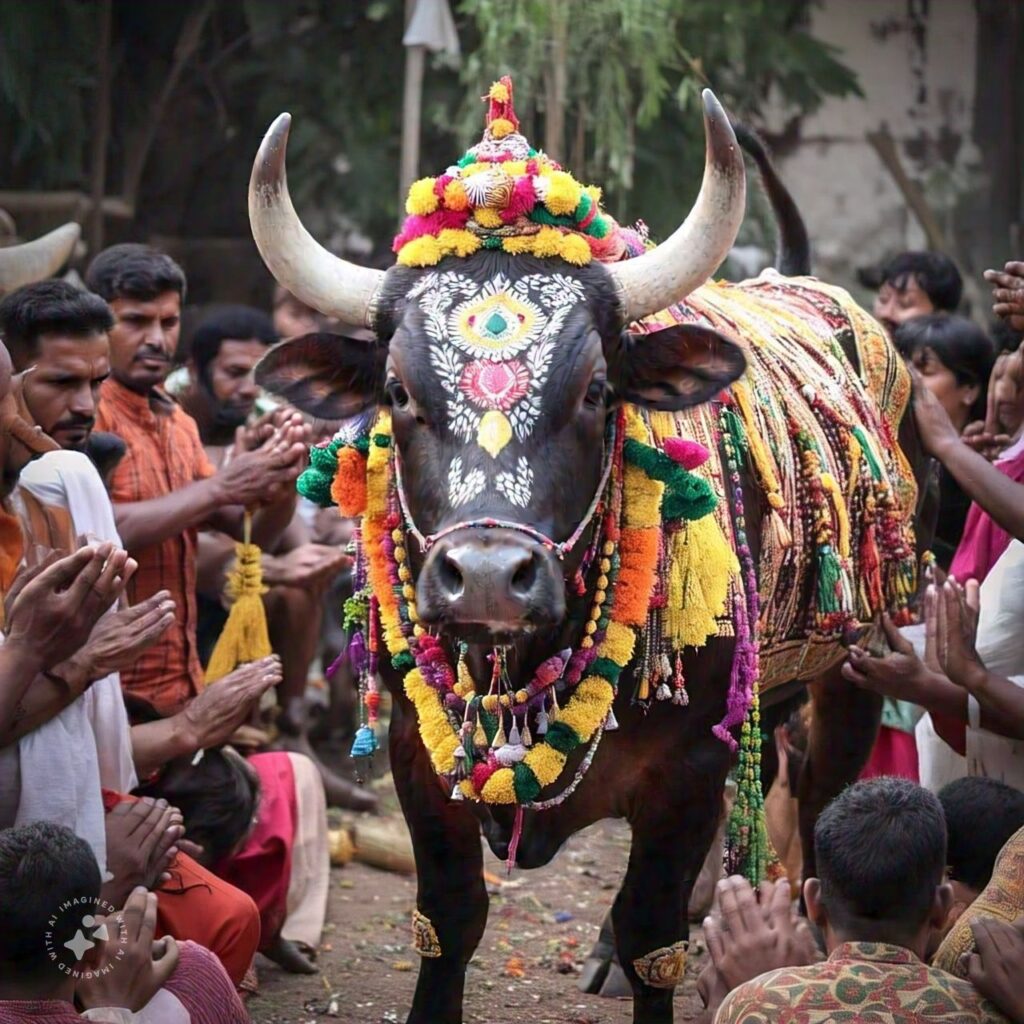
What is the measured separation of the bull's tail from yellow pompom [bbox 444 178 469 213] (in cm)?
209

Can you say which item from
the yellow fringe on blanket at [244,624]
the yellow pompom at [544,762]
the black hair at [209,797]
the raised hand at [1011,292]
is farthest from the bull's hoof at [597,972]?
the raised hand at [1011,292]

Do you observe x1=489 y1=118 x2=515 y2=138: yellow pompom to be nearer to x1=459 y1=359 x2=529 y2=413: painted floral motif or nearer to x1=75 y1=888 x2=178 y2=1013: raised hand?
x1=459 y1=359 x2=529 y2=413: painted floral motif

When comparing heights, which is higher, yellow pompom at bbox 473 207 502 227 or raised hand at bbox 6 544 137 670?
yellow pompom at bbox 473 207 502 227

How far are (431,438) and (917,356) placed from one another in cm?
320

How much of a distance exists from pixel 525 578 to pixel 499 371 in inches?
20.1

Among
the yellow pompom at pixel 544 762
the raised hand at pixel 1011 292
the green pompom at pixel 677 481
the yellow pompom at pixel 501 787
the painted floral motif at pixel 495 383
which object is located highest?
the raised hand at pixel 1011 292

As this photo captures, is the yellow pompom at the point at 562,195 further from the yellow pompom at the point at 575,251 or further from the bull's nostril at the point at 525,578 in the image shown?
the bull's nostril at the point at 525,578

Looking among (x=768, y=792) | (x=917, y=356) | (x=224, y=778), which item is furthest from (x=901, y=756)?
(x=224, y=778)

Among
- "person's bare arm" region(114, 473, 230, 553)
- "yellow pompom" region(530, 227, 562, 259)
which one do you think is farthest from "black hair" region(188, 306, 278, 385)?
"yellow pompom" region(530, 227, 562, 259)

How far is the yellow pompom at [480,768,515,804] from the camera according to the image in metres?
3.92

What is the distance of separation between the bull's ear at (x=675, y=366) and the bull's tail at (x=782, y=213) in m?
2.01

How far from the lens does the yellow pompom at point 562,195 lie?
3.99m

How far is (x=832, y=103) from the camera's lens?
12047 mm

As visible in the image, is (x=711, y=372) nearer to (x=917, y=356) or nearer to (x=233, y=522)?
(x=233, y=522)
